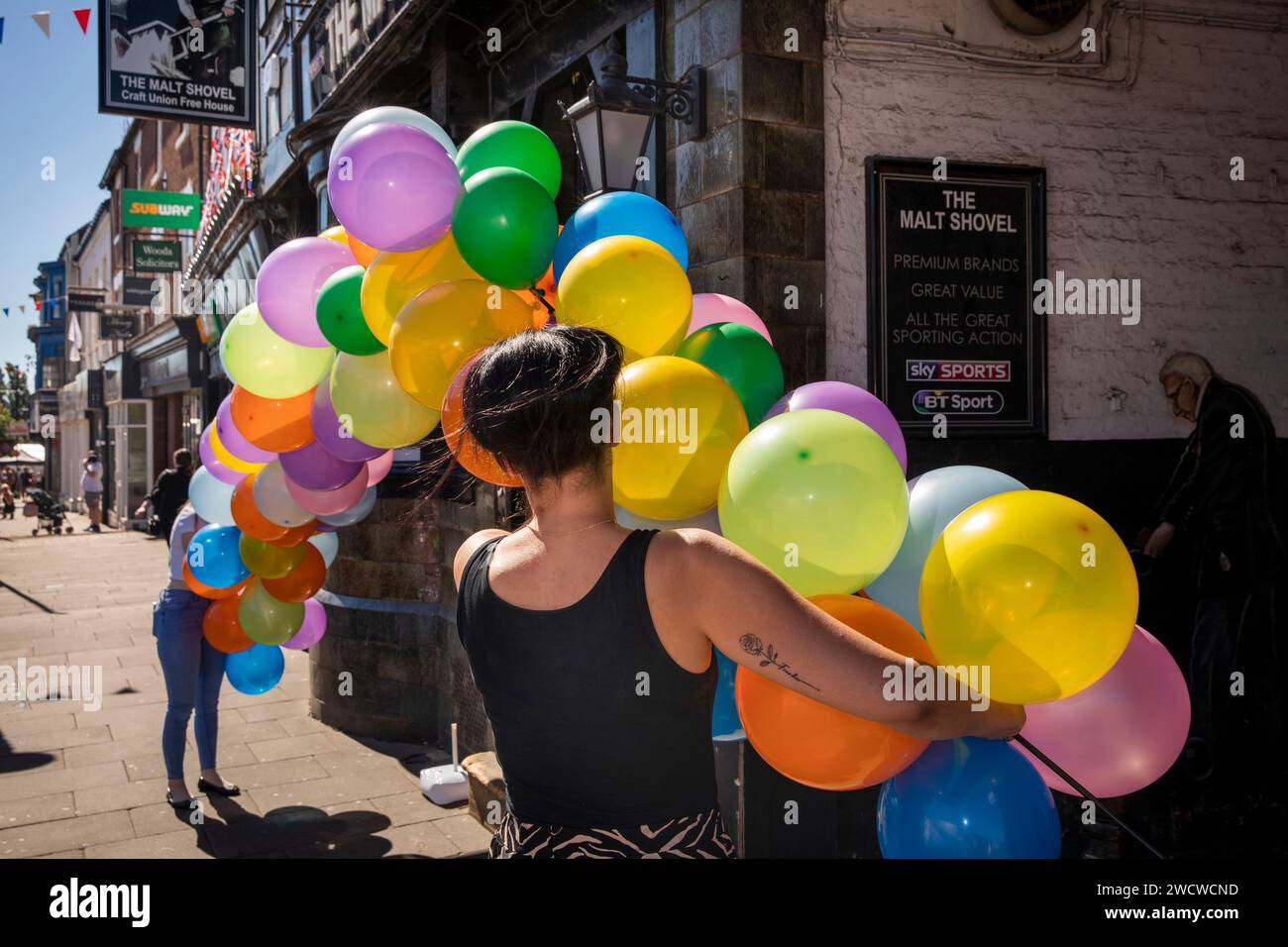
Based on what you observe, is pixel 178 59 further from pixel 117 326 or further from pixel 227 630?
pixel 117 326

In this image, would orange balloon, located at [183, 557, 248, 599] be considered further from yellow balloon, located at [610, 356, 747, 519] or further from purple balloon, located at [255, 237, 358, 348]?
yellow balloon, located at [610, 356, 747, 519]

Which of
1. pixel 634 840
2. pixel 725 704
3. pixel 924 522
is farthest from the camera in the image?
pixel 725 704

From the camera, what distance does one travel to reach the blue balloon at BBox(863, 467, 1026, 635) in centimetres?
239

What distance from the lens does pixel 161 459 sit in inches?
877

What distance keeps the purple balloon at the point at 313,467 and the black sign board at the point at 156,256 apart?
49.5ft

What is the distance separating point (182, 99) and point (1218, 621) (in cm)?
899

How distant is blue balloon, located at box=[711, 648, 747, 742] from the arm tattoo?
0.93 metres

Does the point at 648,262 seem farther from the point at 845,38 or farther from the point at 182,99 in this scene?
the point at 182,99

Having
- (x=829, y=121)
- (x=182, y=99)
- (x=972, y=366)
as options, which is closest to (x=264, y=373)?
(x=829, y=121)

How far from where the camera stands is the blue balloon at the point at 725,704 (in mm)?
2506

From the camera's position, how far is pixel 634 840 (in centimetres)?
169

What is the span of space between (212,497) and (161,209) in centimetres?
1323

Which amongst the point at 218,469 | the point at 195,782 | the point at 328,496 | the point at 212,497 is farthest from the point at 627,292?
the point at 195,782

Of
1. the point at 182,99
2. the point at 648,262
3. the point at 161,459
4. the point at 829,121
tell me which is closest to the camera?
the point at 648,262
